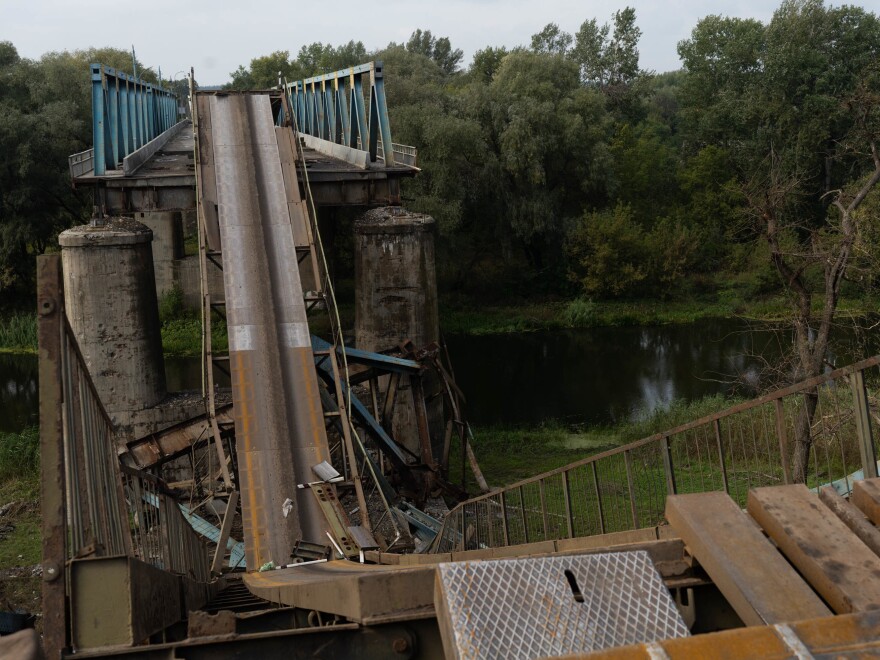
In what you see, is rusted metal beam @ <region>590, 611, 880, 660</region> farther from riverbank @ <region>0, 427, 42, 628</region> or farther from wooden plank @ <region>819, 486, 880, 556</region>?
riverbank @ <region>0, 427, 42, 628</region>

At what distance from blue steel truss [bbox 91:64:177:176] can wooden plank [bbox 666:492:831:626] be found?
1629cm

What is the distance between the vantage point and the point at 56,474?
11.9ft

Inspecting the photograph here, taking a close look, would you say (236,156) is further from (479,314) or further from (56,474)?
(479,314)

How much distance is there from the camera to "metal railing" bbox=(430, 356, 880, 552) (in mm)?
5207

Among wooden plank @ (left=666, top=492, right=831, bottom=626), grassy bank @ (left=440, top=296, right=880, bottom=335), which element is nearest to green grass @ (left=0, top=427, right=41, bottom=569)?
wooden plank @ (left=666, top=492, right=831, bottom=626)

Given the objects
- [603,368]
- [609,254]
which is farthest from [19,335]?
[609,254]

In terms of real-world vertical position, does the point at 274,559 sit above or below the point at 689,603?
below

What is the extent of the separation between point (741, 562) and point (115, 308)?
52.0 feet

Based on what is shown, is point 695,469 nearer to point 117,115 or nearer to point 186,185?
point 186,185

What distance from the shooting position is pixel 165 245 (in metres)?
37.6

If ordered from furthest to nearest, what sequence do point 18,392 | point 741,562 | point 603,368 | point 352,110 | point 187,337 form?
point 187,337, point 603,368, point 18,392, point 352,110, point 741,562

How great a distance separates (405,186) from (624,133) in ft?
47.0

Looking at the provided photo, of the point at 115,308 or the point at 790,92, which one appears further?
the point at 790,92

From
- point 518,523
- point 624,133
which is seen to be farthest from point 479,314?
point 518,523
